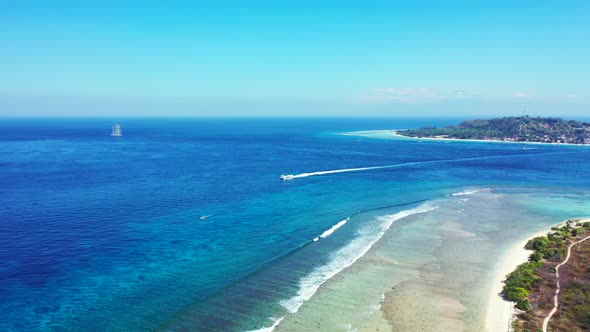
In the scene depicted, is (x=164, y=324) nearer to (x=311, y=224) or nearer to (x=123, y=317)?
(x=123, y=317)

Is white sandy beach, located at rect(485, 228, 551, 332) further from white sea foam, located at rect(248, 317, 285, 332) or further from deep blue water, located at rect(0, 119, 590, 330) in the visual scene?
deep blue water, located at rect(0, 119, 590, 330)

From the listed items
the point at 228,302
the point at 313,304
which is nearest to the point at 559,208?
the point at 313,304

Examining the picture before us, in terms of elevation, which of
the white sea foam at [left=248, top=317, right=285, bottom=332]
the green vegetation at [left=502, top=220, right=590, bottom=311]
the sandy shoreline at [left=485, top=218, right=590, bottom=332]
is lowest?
the white sea foam at [left=248, top=317, right=285, bottom=332]

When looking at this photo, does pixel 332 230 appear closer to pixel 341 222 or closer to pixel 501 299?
pixel 341 222

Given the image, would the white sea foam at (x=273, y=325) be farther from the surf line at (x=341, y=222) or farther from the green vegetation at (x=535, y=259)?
the green vegetation at (x=535, y=259)

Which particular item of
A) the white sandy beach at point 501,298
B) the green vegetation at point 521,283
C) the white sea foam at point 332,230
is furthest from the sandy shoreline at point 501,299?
the white sea foam at point 332,230

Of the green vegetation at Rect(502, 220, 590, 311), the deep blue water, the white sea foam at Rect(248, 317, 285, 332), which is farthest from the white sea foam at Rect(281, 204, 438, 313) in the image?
the green vegetation at Rect(502, 220, 590, 311)

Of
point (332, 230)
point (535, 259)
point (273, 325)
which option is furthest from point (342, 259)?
point (535, 259)
